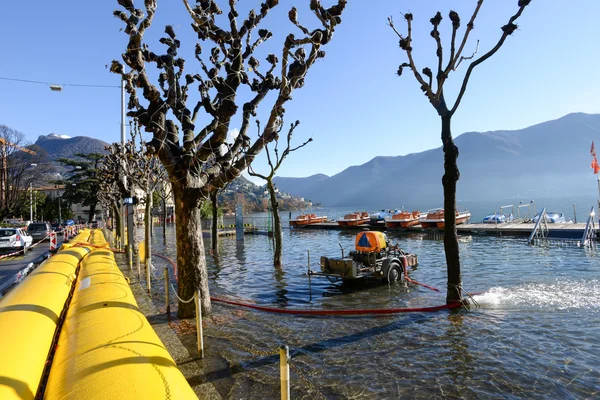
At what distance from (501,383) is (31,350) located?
22.3ft

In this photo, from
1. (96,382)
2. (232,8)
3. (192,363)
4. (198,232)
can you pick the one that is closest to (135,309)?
(192,363)

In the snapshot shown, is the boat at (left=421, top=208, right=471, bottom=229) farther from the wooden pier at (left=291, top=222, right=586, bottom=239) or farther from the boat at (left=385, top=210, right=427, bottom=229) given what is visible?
the boat at (left=385, top=210, right=427, bottom=229)

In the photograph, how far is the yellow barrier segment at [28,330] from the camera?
347 centimetres

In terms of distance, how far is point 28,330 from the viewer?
4.61 metres

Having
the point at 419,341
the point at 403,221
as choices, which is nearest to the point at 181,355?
the point at 419,341

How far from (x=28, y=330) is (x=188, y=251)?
435cm

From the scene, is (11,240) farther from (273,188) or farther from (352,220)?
(352,220)

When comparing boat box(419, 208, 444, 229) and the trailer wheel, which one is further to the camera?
boat box(419, 208, 444, 229)

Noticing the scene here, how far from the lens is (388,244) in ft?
50.9

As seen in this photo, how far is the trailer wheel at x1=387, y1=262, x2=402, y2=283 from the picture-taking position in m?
14.2

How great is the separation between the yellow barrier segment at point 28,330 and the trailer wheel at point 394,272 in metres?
10.7

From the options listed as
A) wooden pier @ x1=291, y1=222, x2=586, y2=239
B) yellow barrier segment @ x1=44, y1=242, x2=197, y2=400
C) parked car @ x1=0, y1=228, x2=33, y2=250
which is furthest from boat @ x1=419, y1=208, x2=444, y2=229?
yellow barrier segment @ x1=44, y1=242, x2=197, y2=400

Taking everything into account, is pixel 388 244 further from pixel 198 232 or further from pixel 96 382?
pixel 96 382

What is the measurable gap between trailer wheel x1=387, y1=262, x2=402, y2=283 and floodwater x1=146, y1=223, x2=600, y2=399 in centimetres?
29
